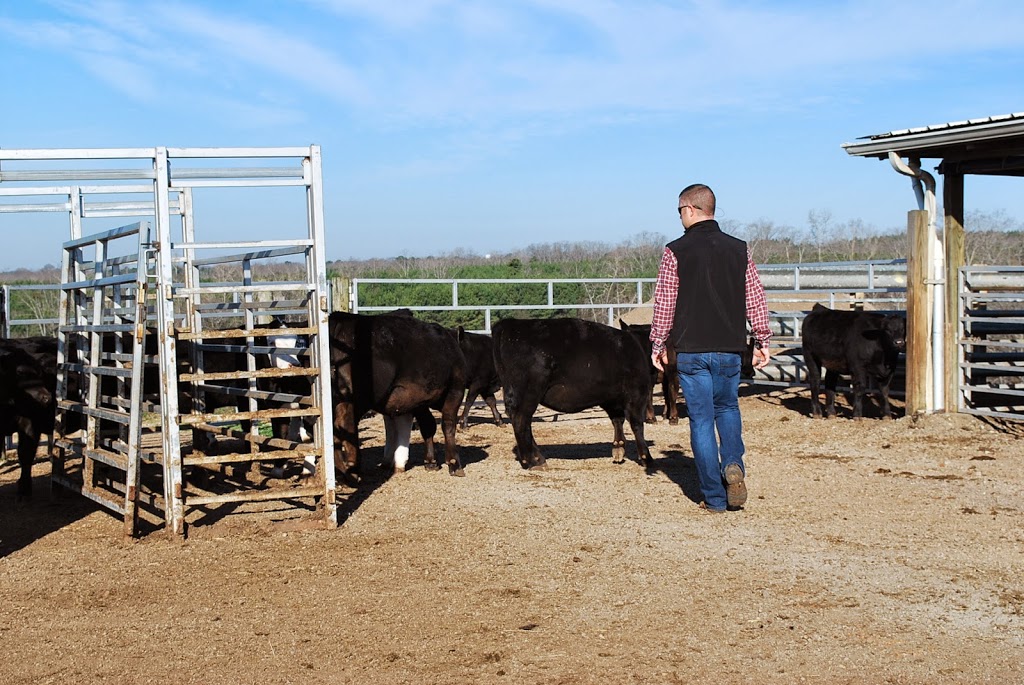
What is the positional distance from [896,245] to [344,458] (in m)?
54.6

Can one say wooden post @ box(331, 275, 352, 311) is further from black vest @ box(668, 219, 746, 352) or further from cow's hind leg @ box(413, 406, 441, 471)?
black vest @ box(668, 219, 746, 352)

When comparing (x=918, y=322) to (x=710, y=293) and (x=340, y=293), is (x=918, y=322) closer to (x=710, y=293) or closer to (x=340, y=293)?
(x=710, y=293)

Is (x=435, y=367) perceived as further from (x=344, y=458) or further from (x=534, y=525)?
(x=534, y=525)

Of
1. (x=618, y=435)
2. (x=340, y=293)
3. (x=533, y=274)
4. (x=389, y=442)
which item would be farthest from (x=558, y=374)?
(x=533, y=274)

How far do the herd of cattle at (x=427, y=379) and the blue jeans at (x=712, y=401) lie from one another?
235 cm

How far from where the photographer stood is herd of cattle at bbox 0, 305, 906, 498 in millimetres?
9289

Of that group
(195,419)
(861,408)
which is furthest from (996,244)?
(195,419)

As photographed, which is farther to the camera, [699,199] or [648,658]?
[699,199]

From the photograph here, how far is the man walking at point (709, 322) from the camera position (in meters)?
7.68

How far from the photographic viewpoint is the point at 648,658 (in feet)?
15.9

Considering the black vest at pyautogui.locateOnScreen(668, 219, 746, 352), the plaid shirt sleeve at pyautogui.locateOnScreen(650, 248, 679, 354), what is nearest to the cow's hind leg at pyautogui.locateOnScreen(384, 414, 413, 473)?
the plaid shirt sleeve at pyautogui.locateOnScreen(650, 248, 679, 354)

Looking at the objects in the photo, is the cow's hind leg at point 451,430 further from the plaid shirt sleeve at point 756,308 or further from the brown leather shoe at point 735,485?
the plaid shirt sleeve at point 756,308

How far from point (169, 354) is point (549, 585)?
3.13m

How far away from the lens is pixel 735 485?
7.80 metres
